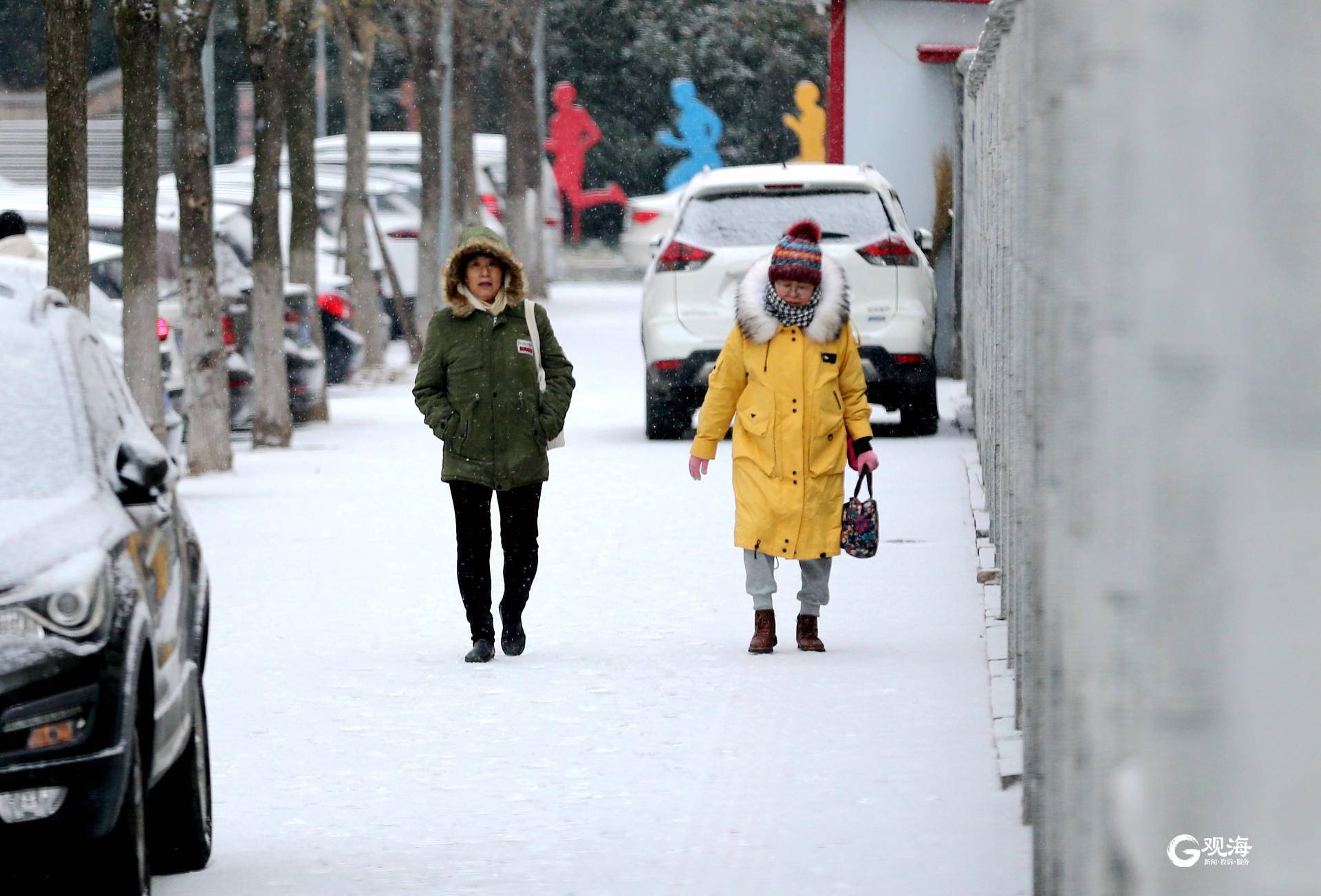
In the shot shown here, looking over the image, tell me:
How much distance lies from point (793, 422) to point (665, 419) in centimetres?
876

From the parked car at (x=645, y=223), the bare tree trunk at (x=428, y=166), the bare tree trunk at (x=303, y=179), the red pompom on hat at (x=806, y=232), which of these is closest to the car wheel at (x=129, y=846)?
the red pompom on hat at (x=806, y=232)

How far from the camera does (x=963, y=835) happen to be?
6.13 meters

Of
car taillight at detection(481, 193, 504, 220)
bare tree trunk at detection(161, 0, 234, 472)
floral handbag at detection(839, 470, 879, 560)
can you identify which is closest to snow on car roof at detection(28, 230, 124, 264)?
bare tree trunk at detection(161, 0, 234, 472)

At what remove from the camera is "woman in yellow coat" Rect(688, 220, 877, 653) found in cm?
900

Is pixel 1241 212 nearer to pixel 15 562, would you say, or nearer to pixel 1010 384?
pixel 15 562

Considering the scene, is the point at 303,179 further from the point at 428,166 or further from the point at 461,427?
the point at 461,427

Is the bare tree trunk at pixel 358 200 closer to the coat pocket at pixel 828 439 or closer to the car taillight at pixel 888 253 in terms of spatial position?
the car taillight at pixel 888 253

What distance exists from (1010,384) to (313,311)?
1344cm

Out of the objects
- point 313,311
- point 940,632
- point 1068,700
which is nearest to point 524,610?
point 940,632

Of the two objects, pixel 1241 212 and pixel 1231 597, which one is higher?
pixel 1241 212

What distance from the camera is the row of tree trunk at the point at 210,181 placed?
1287 centimetres

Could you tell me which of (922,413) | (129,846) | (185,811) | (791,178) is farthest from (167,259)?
(129,846)

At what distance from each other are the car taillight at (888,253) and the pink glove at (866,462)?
7834 millimetres

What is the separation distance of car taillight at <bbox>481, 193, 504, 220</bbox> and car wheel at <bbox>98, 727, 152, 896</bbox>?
3291cm
